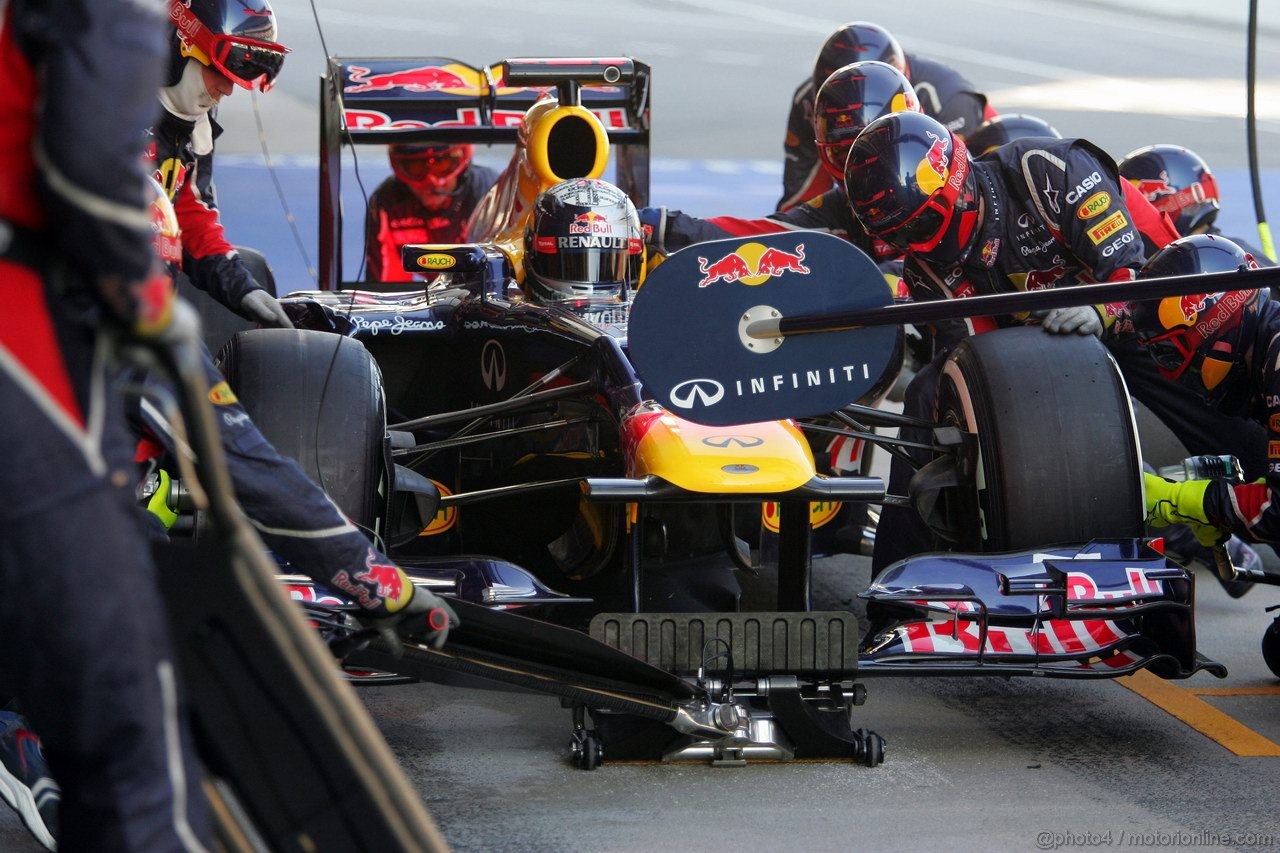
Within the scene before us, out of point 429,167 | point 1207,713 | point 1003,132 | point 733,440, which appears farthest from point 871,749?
point 429,167

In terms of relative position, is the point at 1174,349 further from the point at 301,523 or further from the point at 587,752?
the point at 301,523

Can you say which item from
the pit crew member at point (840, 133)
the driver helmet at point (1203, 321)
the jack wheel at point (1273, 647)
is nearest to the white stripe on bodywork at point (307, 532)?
the driver helmet at point (1203, 321)

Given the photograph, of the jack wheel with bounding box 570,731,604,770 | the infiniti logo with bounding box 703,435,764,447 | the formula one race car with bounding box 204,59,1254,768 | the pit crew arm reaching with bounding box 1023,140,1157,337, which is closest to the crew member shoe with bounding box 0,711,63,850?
the formula one race car with bounding box 204,59,1254,768

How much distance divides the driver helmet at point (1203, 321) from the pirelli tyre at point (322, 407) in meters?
2.09

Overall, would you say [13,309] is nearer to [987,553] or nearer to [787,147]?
[987,553]

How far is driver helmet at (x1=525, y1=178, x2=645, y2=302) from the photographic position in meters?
4.87

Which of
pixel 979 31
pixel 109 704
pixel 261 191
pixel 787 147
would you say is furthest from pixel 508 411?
pixel 979 31

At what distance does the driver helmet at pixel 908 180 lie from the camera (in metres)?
4.84

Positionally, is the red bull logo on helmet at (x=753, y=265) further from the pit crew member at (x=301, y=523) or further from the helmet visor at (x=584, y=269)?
the helmet visor at (x=584, y=269)

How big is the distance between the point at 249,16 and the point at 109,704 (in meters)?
3.01

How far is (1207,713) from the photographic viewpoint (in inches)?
164

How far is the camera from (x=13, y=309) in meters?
1.82

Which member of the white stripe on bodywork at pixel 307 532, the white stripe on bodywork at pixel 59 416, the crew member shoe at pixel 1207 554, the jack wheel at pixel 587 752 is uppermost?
the white stripe on bodywork at pixel 59 416

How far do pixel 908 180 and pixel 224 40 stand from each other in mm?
1972
